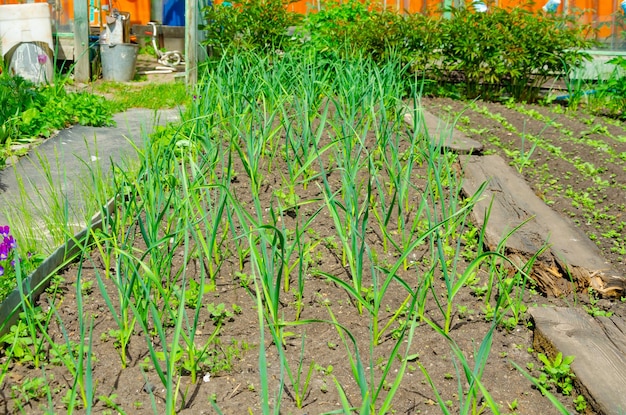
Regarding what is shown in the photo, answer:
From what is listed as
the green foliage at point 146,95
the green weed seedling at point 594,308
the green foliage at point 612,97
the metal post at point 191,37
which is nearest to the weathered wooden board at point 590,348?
the green weed seedling at point 594,308

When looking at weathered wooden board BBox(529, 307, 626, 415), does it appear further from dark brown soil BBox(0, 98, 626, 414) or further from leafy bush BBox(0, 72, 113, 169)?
leafy bush BBox(0, 72, 113, 169)

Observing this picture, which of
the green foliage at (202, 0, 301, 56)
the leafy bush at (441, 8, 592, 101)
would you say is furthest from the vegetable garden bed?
the green foliage at (202, 0, 301, 56)

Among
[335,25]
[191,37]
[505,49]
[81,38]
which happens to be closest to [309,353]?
[505,49]

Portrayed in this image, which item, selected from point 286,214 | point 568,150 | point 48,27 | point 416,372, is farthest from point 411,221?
point 48,27

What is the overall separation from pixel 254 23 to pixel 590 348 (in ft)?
19.5

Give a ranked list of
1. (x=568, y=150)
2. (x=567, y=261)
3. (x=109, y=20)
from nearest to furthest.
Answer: (x=567, y=261), (x=568, y=150), (x=109, y=20)

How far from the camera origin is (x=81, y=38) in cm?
960

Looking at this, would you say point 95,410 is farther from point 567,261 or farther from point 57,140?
point 57,140

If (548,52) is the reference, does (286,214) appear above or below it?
below

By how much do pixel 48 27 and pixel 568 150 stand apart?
6.18 meters

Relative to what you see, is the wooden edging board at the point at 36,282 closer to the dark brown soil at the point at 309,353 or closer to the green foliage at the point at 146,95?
the dark brown soil at the point at 309,353

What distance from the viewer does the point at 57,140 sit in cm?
563

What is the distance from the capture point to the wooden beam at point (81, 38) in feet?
31.2

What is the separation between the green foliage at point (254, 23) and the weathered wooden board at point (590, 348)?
543 cm
